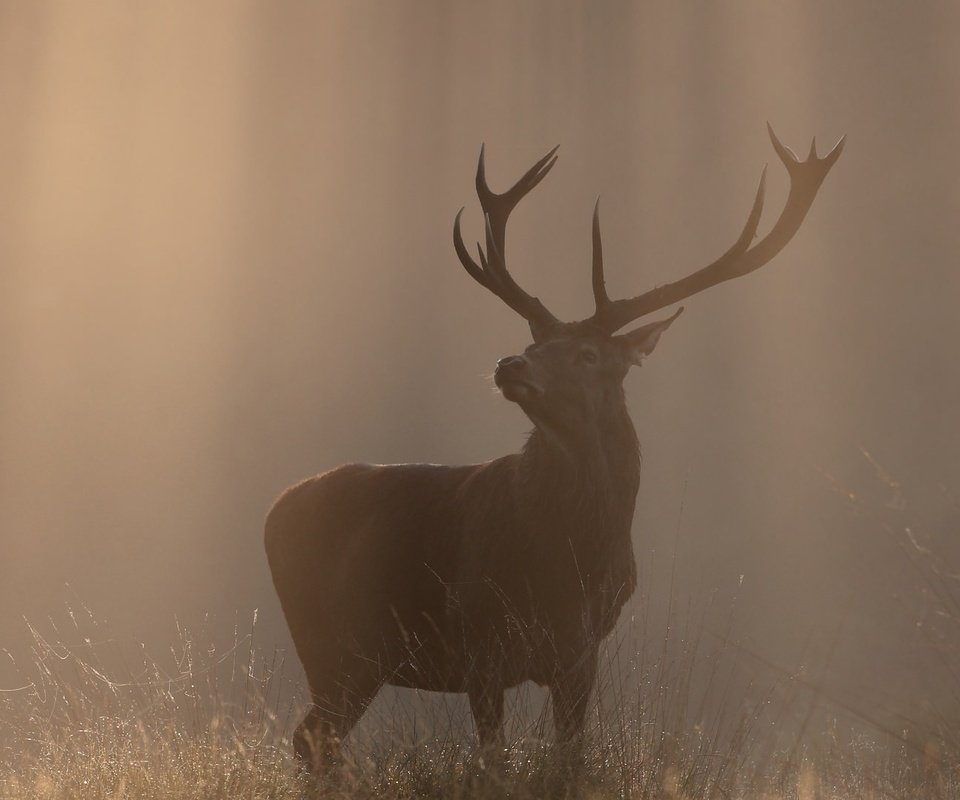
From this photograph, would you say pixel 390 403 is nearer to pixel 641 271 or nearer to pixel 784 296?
pixel 784 296

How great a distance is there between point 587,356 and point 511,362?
655 millimetres

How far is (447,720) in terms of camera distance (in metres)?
4.40

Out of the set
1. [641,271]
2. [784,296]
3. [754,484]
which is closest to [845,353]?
[754,484]

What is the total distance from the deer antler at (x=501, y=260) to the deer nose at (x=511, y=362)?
71 cm

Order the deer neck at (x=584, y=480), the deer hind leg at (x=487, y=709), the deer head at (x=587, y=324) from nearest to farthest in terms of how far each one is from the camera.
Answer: the deer hind leg at (x=487, y=709) → the deer neck at (x=584, y=480) → the deer head at (x=587, y=324)

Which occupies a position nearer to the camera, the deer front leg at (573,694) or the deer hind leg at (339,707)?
the deer front leg at (573,694)

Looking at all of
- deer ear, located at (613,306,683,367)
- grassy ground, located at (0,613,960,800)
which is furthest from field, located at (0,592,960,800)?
deer ear, located at (613,306,683,367)

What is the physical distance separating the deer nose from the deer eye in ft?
1.60

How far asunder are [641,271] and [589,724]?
386ft

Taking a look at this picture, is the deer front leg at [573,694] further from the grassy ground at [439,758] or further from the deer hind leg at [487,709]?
the deer hind leg at [487,709]

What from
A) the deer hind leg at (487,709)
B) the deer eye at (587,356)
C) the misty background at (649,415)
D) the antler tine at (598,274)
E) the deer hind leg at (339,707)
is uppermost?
the antler tine at (598,274)

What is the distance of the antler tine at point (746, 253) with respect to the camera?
6.31 meters

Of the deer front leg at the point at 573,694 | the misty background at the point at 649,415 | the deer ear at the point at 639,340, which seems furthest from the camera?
the misty background at the point at 649,415

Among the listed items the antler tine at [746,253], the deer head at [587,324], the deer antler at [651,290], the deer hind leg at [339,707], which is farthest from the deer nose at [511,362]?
the deer hind leg at [339,707]
